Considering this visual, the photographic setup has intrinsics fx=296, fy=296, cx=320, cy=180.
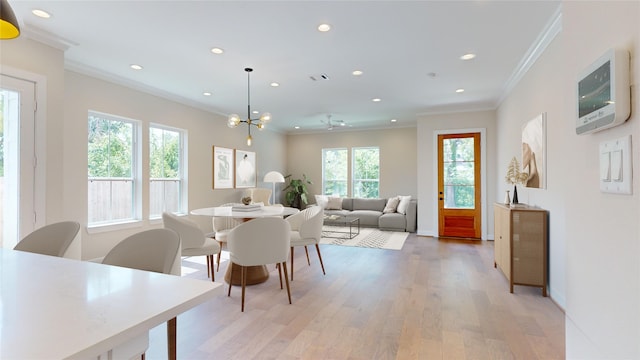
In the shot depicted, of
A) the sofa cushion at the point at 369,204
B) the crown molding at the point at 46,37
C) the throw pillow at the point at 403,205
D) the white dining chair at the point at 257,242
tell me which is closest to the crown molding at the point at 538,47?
the white dining chair at the point at 257,242

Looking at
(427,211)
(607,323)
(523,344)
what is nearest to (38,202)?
(607,323)

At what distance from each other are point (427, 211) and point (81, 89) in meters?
6.21

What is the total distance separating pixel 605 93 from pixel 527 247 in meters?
3.15

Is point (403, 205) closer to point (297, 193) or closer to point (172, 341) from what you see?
point (297, 193)

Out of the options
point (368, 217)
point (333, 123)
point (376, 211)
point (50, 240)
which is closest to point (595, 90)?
point (50, 240)

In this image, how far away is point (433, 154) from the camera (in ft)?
20.4

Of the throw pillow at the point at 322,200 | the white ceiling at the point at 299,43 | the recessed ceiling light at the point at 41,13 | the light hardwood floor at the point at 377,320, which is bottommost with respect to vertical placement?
the light hardwood floor at the point at 377,320

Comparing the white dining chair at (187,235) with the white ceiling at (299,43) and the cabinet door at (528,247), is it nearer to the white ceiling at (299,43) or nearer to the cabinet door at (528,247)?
the white ceiling at (299,43)

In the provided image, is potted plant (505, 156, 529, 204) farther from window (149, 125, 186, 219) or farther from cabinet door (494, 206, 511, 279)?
window (149, 125, 186, 219)

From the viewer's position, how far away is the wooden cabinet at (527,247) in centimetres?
304

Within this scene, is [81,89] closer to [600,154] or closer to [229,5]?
[229,5]

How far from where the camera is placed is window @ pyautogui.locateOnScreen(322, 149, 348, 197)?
856 cm

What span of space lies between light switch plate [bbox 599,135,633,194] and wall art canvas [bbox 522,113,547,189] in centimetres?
308

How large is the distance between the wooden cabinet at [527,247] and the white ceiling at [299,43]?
72.1 inches
